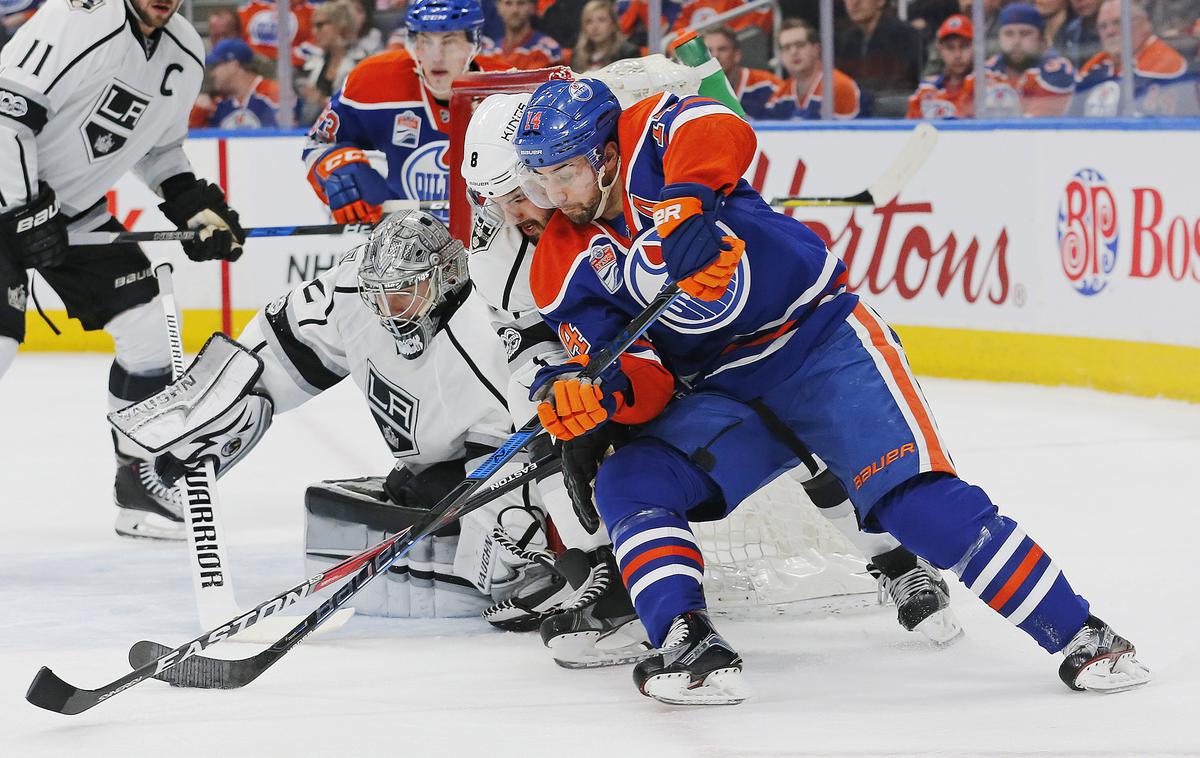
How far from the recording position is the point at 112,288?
12.6ft

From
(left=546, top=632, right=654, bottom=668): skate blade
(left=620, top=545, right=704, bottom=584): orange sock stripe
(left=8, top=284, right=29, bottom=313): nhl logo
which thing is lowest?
(left=546, top=632, right=654, bottom=668): skate blade

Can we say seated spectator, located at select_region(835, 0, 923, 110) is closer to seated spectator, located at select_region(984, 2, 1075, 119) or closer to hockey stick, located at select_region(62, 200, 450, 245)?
seated spectator, located at select_region(984, 2, 1075, 119)

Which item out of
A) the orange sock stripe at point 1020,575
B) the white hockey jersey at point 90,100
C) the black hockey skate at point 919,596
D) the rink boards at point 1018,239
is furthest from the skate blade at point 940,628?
the rink boards at point 1018,239

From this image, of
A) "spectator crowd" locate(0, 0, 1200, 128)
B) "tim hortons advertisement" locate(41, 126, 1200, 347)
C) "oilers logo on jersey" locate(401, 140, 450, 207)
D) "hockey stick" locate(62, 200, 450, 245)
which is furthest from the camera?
"spectator crowd" locate(0, 0, 1200, 128)

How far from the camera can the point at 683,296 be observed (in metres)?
2.55

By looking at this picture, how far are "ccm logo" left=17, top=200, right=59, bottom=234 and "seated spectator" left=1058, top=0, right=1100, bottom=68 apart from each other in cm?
337

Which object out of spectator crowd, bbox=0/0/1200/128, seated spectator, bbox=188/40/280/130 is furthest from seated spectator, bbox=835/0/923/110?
seated spectator, bbox=188/40/280/130

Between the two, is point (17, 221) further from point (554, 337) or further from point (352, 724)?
point (352, 724)

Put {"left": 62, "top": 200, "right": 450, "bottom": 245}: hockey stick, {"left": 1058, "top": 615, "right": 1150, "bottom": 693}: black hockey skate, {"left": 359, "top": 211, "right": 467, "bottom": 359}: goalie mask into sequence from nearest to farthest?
1. {"left": 1058, "top": 615, "right": 1150, "bottom": 693}: black hockey skate
2. {"left": 359, "top": 211, "right": 467, "bottom": 359}: goalie mask
3. {"left": 62, "top": 200, "right": 450, "bottom": 245}: hockey stick

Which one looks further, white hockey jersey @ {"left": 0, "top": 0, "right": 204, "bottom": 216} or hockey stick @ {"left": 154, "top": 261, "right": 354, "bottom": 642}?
white hockey jersey @ {"left": 0, "top": 0, "right": 204, "bottom": 216}

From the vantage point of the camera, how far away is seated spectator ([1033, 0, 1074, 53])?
18.1 ft

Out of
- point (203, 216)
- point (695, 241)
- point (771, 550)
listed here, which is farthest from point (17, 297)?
point (695, 241)

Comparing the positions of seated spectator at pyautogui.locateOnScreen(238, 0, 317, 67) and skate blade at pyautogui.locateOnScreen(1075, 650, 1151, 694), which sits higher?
seated spectator at pyautogui.locateOnScreen(238, 0, 317, 67)

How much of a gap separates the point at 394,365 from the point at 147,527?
1.06 meters
